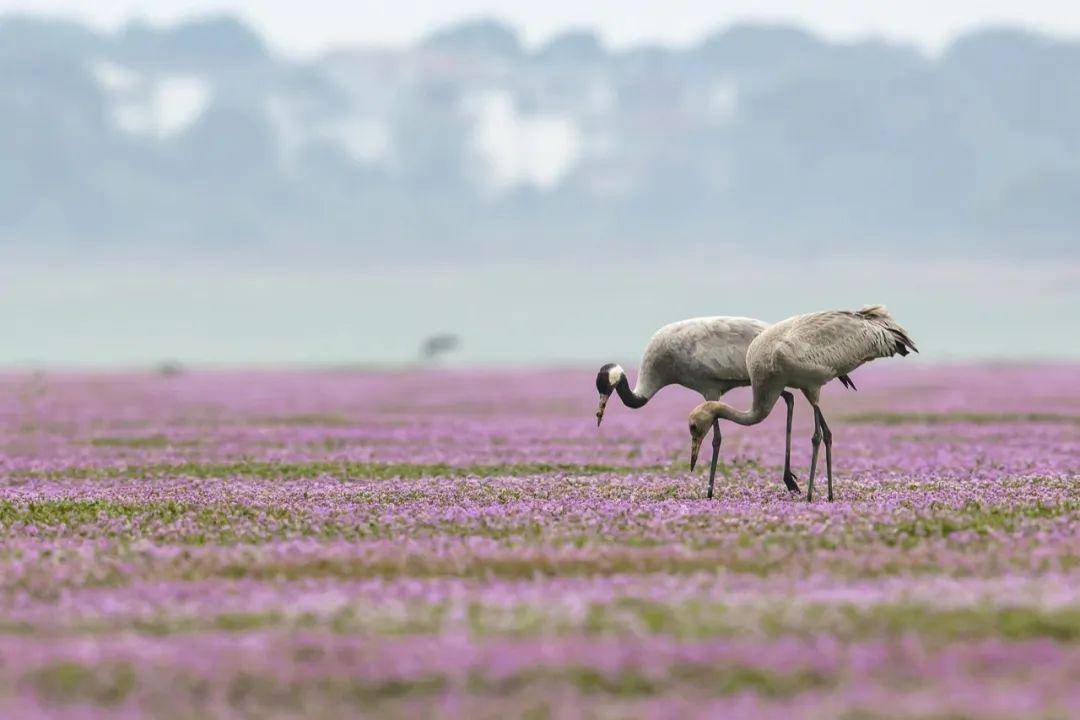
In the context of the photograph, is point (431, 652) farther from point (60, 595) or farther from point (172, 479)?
point (172, 479)

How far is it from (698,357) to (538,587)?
1084 cm

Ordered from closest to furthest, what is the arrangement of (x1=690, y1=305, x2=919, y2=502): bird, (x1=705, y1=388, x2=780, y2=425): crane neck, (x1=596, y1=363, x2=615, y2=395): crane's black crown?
(x1=690, y1=305, x2=919, y2=502): bird, (x1=705, y1=388, x2=780, y2=425): crane neck, (x1=596, y1=363, x2=615, y2=395): crane's black crown

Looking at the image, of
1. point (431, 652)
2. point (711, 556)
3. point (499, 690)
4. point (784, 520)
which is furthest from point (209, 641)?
point (784, 520)

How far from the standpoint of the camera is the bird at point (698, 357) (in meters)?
24.6

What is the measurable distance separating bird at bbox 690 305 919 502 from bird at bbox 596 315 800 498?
78.0 inches

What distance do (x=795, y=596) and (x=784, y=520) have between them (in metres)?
5.95

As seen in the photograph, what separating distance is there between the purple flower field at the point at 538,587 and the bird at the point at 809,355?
137 cm

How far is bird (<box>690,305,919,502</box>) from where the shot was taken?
21.8 meters

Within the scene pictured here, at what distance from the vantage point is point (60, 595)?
14.6 meters

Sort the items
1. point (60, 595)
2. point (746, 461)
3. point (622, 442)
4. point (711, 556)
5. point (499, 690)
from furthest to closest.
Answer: point (622, 442) < point (746, 461) < point (711, 556) < point (60, 595) < point (499, 690)

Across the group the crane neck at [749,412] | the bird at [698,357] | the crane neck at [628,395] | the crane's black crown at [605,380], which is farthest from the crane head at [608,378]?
the crane neck at [749,412]

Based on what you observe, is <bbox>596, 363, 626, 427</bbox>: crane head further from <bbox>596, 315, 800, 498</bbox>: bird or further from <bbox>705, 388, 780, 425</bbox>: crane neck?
<bbox>705, 388, 780, 425</bbox>: crane neck

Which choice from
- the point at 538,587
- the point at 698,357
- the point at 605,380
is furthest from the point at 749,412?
the point at 538,587

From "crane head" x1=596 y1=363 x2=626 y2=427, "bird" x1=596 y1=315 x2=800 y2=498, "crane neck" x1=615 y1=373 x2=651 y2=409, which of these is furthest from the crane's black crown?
"bird" x1=596 y1=315 x2=800 y2=498
